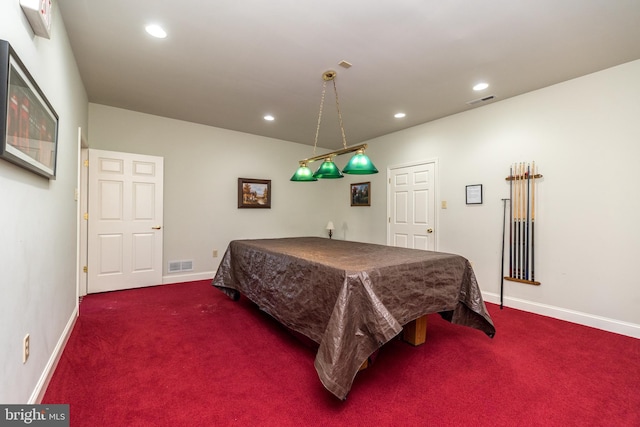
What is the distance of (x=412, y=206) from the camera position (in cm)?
462

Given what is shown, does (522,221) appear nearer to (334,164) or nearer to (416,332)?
(416,332)

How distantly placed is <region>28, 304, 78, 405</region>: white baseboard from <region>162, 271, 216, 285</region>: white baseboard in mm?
1662

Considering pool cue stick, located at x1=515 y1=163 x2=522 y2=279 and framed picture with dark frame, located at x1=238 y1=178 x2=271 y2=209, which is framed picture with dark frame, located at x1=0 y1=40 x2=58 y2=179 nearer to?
framed picture with dark frame, located at x1=238 y1=178 x2=271 y2=209

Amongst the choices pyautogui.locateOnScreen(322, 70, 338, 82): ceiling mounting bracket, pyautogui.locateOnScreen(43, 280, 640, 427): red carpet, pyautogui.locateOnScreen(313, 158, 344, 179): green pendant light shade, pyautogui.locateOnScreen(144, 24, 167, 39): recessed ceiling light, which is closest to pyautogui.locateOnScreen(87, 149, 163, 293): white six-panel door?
pyautogui.locateOnScreen(43, 280, 640, 427): red carpet

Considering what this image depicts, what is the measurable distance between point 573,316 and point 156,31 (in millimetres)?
4770

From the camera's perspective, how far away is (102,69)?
114 inches

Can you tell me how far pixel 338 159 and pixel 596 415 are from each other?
5.36 m

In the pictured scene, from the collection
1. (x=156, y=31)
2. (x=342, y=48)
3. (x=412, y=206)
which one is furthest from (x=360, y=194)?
(x=156, y=31)

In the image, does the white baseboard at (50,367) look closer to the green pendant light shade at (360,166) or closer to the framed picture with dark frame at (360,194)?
the green pendant light shade at (360,166)

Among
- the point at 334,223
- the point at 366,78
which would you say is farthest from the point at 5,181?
the point at 334,223

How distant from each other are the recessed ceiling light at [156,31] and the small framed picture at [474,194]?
383 centimetres

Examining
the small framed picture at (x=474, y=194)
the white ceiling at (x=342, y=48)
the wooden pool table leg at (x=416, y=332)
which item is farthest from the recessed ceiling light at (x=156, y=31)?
the small framed picture at (x=474, y=194)

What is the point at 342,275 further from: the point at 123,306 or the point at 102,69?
the point at 102,69

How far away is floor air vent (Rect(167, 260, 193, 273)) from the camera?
443cm
